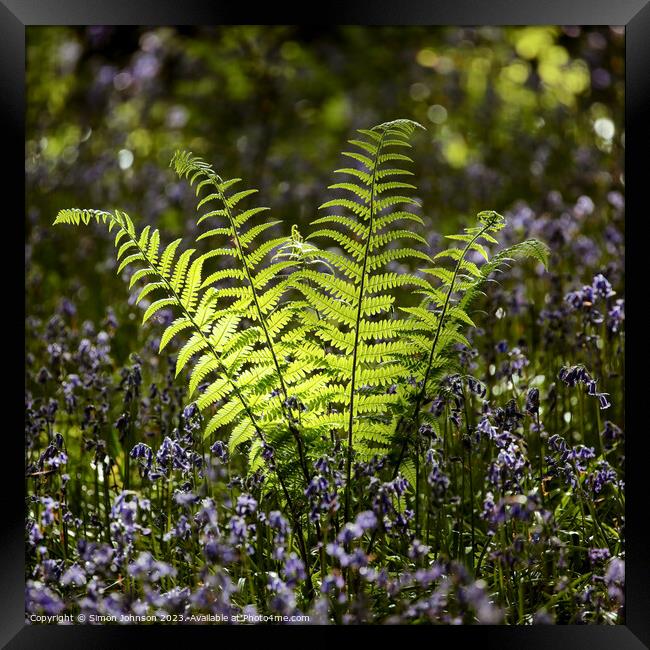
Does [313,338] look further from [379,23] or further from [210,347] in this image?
[379,23]

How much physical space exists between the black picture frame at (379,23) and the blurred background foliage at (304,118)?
2.37 m

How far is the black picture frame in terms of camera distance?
2453mm

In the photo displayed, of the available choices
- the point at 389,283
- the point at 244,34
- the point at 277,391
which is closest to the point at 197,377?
the point at 277,391

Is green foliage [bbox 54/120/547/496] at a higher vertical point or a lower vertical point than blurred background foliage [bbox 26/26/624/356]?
lower

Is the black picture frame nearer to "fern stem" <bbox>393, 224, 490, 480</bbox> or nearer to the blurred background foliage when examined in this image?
"fern stem" <bbox>393, 224, 490, 480</bbox>

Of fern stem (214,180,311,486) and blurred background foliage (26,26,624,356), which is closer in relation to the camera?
fern stem (214,180,311,486)

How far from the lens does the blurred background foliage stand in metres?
5.36

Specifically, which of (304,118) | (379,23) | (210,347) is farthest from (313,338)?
(304,118)

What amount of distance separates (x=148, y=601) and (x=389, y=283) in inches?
46.3

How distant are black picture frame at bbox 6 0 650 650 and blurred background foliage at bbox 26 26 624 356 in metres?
2.37

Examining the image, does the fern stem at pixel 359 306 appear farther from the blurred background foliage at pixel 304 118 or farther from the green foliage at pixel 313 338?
the blurred background foliage at pixel 304 118

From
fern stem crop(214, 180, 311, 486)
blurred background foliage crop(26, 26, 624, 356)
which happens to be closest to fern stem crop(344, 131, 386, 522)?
fern stem crop(214, 180, 311, 486)

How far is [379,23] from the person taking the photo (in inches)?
100
